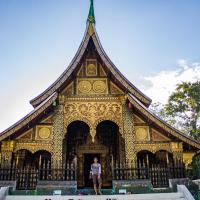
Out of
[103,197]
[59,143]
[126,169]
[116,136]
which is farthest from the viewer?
[116,136]

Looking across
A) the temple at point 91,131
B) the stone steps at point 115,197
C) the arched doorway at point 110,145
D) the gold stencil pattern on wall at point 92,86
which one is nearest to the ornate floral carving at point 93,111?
the temple at point 91,131

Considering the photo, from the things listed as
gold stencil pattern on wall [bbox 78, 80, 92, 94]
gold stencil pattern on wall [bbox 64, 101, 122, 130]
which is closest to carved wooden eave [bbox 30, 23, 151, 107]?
gold stencil pattern on wall [bbox 78, 80, 92, 94]

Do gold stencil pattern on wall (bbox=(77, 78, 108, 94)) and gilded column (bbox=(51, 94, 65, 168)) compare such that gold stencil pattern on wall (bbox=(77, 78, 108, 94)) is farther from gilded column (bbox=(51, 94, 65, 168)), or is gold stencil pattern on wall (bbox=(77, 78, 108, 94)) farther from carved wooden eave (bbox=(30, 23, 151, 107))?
gilded column (bbox=(51, 94, 65, 168))

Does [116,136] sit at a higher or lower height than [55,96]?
lower

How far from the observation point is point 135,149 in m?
11.9

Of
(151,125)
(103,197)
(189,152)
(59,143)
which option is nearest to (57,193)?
(103,197)

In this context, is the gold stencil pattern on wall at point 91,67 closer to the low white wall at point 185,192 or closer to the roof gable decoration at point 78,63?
the roof gable decoration at point 78,63

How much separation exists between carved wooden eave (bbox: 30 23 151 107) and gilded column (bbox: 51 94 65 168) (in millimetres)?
753

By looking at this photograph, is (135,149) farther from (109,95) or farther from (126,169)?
(109,95)

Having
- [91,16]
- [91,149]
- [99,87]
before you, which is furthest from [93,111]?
[91,16]

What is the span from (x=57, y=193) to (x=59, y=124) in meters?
3.56

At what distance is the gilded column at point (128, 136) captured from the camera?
38.4 ft

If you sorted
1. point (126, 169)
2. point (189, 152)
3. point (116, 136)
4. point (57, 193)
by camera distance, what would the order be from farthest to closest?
point (116, 136)
point (189, 152)
point (126, 169)
point (57, 193)

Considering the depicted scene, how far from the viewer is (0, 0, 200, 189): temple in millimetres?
11352
